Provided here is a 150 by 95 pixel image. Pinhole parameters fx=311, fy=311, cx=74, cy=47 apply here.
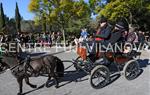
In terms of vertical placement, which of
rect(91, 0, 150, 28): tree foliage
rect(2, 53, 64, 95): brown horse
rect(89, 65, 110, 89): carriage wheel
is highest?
rect(91, 0, 150, 28): tree foliage

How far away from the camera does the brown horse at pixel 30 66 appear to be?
29.7 ft

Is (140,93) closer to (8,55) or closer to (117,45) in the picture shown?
(117,45)

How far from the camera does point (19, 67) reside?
9039 mm

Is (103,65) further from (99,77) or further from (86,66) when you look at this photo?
(86,66)

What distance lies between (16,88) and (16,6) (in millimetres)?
53739

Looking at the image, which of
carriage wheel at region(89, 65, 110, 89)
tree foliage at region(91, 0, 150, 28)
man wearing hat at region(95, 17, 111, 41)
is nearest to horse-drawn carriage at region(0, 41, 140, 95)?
carriage wheel at region(89, 65, 110, 89)

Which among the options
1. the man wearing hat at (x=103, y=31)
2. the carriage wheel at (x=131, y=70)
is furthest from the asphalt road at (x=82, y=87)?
the man wearing hat at (x=103, y=31)

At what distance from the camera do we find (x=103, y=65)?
9570mm

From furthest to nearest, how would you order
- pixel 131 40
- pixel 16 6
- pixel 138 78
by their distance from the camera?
pixel 16 6 < pixel 131 40 < pixel 138 78

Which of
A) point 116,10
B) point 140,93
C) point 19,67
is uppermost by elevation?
point 116,10

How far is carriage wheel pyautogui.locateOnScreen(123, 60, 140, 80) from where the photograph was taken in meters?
10.1

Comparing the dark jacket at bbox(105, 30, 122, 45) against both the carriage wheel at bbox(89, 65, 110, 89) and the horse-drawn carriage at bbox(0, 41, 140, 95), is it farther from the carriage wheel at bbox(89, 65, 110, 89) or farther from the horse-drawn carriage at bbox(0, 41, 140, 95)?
the carriage wheel at bbox(89, 65, 110, 89)

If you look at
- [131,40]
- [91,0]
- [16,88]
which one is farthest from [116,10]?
[16,88]

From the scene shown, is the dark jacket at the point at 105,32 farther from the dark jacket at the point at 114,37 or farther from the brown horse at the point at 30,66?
the brown horse at the point at 30,66
